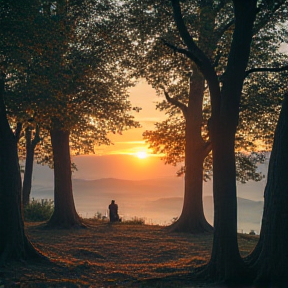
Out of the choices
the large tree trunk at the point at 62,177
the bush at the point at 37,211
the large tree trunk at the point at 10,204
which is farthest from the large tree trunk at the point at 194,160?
the large tree trunk at the point at 10,204

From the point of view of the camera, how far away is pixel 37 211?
34.8m

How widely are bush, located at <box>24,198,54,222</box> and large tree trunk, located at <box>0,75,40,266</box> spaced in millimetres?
18328

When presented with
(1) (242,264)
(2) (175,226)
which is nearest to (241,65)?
(1) (242,264)

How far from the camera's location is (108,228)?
28531 mm

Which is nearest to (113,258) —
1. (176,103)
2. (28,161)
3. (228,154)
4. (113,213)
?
(228,154)

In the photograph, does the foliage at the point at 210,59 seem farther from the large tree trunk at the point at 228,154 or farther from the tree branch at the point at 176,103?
the large tree trunk at the point at 228,154

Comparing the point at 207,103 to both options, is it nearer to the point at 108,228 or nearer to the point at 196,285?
the point at 108,228

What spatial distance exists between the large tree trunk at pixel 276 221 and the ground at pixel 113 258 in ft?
5.76

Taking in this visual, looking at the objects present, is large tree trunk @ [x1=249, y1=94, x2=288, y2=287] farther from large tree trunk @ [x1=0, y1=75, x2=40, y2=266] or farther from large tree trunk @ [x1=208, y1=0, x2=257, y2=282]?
large tree trunk @ [x1=0, y1=75, x2=40, y2=266]

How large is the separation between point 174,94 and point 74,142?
39.8ft

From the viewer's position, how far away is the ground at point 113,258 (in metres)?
13.0

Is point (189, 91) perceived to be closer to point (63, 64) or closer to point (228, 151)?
point (63, 64)

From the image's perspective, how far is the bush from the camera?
3419 cm

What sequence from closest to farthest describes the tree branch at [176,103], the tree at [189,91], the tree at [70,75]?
the tree at [70,75] → the tree at [189,91] → the tree branch at [176,103]
